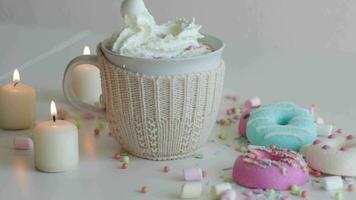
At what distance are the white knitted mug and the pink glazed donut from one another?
0.33 ft

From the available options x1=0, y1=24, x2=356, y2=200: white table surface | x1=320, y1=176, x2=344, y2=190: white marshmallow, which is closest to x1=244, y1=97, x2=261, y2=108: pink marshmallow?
x1=0, y1=24, x2=356, y2=200: white table surface

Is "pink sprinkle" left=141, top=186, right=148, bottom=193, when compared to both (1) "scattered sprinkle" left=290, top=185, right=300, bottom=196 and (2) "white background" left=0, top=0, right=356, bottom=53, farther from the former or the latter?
(2) "white background" left=0, top=0, right=356, bottom=53

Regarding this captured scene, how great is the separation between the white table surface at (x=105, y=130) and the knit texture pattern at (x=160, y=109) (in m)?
0.03

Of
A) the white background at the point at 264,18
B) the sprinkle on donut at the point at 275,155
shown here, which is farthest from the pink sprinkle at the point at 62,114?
the white background at the point at 264,18

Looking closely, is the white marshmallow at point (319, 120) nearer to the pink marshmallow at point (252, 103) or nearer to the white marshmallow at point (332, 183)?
the pink marshmallow at point (252, 103)

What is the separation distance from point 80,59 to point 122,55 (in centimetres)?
12

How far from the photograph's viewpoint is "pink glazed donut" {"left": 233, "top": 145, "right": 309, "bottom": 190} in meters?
0.93

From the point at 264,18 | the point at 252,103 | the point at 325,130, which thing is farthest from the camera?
the point at 264,18

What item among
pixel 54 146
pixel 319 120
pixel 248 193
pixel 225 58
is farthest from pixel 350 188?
pixel 225 58

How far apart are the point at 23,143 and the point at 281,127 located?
1.22ft

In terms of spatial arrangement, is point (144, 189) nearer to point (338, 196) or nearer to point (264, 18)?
point (338, 196)

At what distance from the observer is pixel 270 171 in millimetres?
933

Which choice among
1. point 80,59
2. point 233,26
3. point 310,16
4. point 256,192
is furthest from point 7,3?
point 256,192

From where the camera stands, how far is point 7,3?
3029 mm
